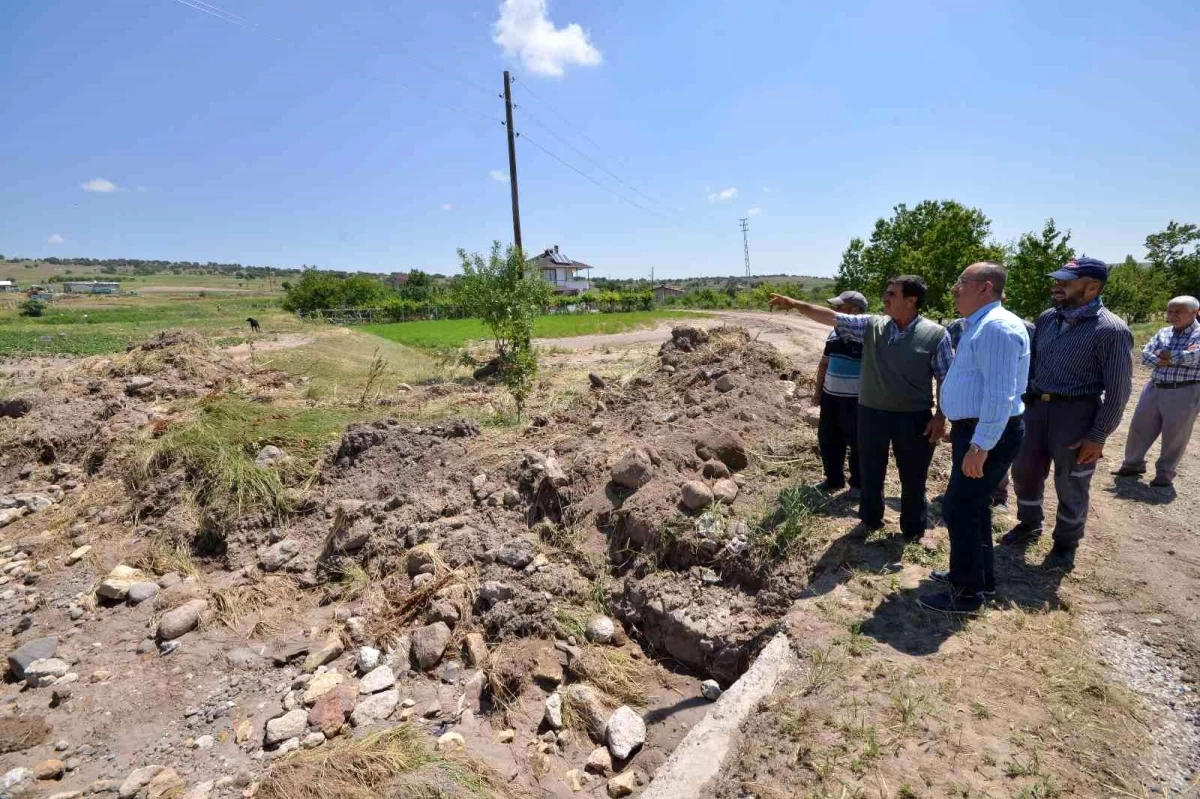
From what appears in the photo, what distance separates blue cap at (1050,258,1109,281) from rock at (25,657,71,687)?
22.3ft

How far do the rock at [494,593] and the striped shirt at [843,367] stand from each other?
283cm

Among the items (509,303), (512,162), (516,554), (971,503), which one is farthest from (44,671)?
(512,162)

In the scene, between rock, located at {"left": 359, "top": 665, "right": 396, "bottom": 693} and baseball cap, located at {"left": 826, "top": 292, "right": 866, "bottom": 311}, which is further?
baseball cap, located at {"left": 826, "top": 292, "right": 866, "bottom": 311}

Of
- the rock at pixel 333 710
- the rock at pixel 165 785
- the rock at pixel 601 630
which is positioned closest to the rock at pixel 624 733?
the rock at pixel 601 630

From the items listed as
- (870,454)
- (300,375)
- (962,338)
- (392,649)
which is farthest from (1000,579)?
(300,375)

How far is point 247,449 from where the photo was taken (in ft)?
20.8

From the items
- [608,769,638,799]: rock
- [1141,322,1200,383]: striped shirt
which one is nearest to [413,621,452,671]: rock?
[608,769,638,799]: rock

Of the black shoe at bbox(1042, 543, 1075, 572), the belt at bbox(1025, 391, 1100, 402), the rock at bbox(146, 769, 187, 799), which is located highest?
the belt at bbox(1025, 391, 1100, 402)

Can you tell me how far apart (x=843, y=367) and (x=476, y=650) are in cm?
327

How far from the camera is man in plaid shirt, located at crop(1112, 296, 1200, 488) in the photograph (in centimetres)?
477

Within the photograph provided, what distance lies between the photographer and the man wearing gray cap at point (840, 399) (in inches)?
167

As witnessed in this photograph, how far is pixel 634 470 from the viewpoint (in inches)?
186

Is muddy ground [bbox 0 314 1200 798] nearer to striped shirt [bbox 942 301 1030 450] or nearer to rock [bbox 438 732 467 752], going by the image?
rock [bbox 438 732 467 752]

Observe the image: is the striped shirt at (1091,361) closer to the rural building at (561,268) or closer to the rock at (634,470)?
the rock at (634,470)
